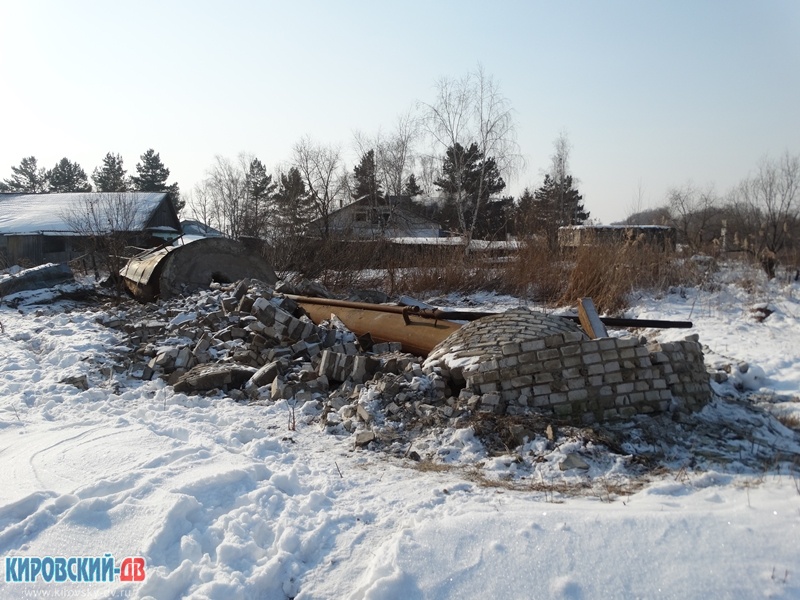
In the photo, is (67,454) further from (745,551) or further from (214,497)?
(745,551)

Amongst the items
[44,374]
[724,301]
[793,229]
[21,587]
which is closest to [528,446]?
[21,587]

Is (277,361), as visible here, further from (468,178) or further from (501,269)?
(468,178)

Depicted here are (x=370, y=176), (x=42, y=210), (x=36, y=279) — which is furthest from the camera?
(x=370, y=176)

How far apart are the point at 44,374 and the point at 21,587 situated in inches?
175

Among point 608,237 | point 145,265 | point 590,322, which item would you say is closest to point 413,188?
point 608,237

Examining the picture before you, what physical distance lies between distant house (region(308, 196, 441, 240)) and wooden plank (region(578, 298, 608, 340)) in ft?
39.9

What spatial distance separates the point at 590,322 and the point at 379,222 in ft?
67.4

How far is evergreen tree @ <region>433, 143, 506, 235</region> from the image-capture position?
23906mm

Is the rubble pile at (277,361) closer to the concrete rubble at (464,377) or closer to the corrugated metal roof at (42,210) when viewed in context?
the concrete rubble at (464,377)

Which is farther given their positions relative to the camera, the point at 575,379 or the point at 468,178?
the point at 468,178

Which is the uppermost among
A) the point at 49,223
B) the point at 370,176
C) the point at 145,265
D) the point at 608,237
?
the point at 370,176

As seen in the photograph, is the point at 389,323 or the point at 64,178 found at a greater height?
the point at 64,178

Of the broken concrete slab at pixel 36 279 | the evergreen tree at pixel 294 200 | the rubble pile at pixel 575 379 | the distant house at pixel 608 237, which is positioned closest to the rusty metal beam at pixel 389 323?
the rubble pile at pixel 575 379

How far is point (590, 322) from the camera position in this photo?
5961 millimetres
